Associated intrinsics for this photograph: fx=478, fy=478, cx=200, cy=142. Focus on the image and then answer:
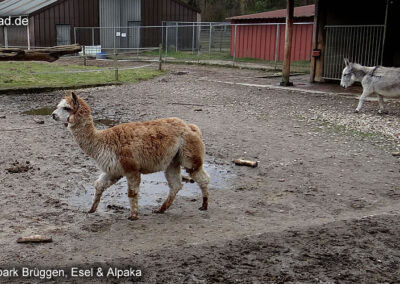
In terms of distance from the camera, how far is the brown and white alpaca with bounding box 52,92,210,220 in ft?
16.9

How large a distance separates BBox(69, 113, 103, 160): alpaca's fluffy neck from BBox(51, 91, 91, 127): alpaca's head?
0.02 meters

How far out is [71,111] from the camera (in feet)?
16.8

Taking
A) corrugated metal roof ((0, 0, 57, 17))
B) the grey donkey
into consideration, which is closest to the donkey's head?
the grey donkey


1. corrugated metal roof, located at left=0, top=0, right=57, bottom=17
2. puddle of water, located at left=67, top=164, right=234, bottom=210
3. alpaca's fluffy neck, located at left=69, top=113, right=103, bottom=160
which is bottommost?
puddle of water, located at left=67, top=164, right=234, bottom=210

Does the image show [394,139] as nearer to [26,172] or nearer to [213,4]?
[26,172]

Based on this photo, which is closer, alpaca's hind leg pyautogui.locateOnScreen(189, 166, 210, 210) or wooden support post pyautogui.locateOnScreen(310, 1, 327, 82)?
alpaca's hind leg pyautogui.locateOnScreen(189, 166, 210, 210)

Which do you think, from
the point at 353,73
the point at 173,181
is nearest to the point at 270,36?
the point at 353,73

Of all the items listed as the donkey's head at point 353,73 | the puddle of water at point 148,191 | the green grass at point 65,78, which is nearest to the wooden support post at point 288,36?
the donkey's head at point 353,73

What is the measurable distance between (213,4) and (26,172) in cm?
4463

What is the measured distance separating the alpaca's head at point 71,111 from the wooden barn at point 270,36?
21303 mm

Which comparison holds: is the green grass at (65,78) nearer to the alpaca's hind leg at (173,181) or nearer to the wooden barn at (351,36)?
the wooden barn at (351,36)

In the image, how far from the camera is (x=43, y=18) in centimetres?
3198

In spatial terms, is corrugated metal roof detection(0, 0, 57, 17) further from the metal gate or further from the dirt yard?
the dirt yard

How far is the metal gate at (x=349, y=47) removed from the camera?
56.4 ft
